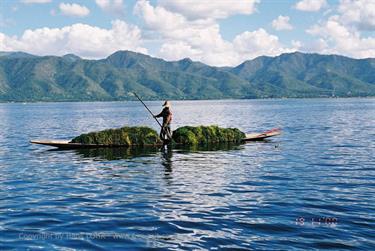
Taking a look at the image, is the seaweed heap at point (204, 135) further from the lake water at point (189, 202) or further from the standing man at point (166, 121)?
the lake water at point (189, 202)

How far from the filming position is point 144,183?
21188 millimetres

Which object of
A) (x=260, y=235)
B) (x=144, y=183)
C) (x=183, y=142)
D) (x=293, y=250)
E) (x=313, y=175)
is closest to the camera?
(x=293, y=250)

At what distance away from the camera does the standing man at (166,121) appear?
3516cm

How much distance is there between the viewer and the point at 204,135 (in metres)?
39.2

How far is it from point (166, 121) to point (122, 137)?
4160mm

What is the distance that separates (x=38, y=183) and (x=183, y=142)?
1786 cm

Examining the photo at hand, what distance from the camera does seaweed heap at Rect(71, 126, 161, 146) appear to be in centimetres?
3581

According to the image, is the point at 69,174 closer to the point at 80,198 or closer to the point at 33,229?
the point at 80,198

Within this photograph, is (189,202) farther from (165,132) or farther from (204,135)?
(204,135)

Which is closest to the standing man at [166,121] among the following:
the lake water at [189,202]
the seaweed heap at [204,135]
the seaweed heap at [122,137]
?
the seaweed heap at [122,137]

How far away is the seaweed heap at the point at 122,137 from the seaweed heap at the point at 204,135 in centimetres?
239

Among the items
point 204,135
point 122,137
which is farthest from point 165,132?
point 204,135

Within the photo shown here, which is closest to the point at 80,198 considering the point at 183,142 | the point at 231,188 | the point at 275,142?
the point at 231,188

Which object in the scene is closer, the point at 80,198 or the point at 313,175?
the point at 80,198
